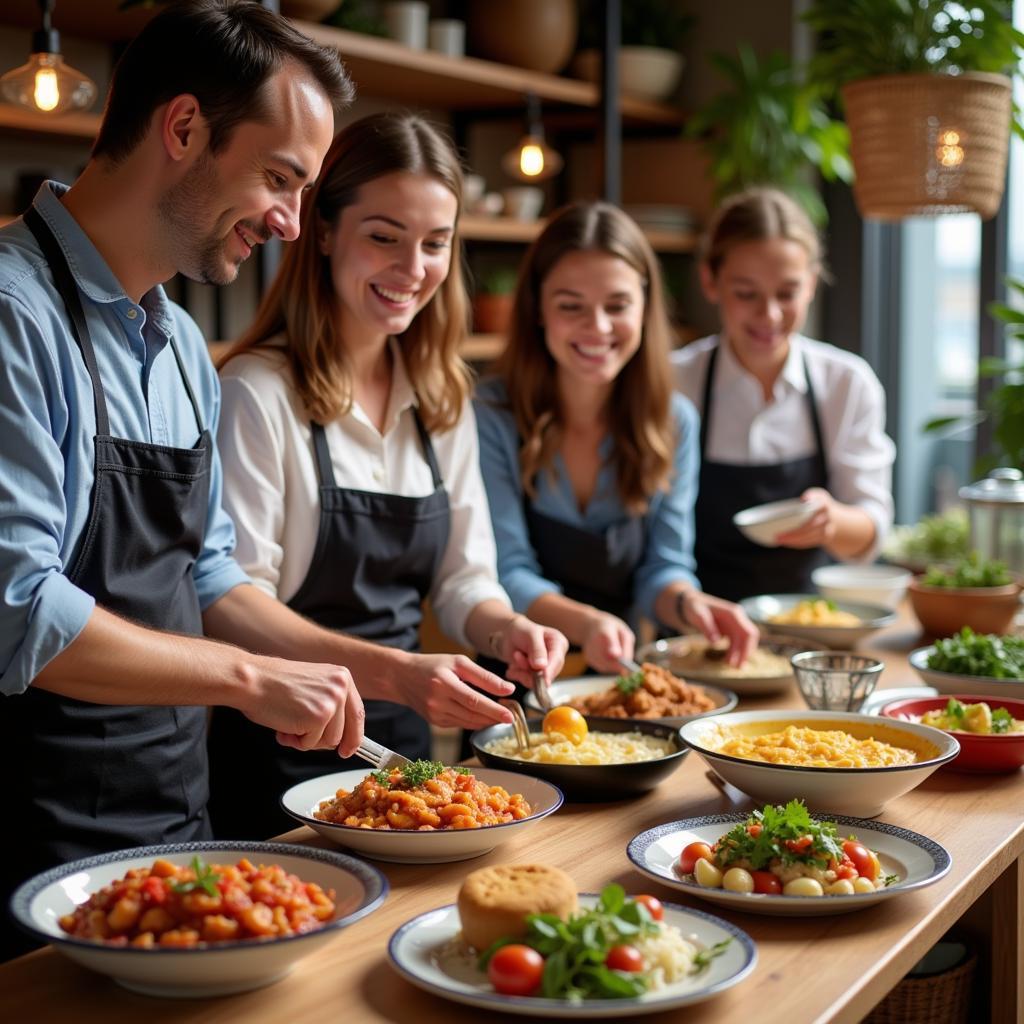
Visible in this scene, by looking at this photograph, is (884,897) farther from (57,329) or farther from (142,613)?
(57,329)

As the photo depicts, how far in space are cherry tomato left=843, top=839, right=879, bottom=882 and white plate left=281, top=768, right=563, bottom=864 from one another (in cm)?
36

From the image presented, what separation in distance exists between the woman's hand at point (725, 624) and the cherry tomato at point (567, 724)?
2.06 feet

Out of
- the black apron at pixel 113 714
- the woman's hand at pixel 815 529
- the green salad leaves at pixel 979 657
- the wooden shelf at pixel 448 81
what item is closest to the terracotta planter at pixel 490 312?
the wooden shelf at pixel 448 81

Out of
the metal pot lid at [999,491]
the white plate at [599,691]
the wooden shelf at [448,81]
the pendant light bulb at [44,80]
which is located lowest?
the white plate at [599,691]

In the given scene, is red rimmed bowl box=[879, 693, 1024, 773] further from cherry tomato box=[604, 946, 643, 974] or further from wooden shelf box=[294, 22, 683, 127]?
wooden shelf box=[294, 22, 683, 127]

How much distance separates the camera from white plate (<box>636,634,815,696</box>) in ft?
8.23

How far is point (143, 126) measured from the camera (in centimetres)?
173

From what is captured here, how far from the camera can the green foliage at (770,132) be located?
4.84 meters

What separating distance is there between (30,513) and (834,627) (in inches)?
73.0

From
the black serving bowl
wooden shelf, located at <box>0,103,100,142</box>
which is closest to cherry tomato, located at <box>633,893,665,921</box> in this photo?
the black serving bowl

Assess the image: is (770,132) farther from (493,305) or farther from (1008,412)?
(1008,412)

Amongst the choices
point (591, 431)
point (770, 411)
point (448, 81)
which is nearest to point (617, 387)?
point (591, 431)

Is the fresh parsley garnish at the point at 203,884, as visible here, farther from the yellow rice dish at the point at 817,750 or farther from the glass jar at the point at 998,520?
the glass jar at the point at 998,520

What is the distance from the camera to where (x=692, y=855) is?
157cm
